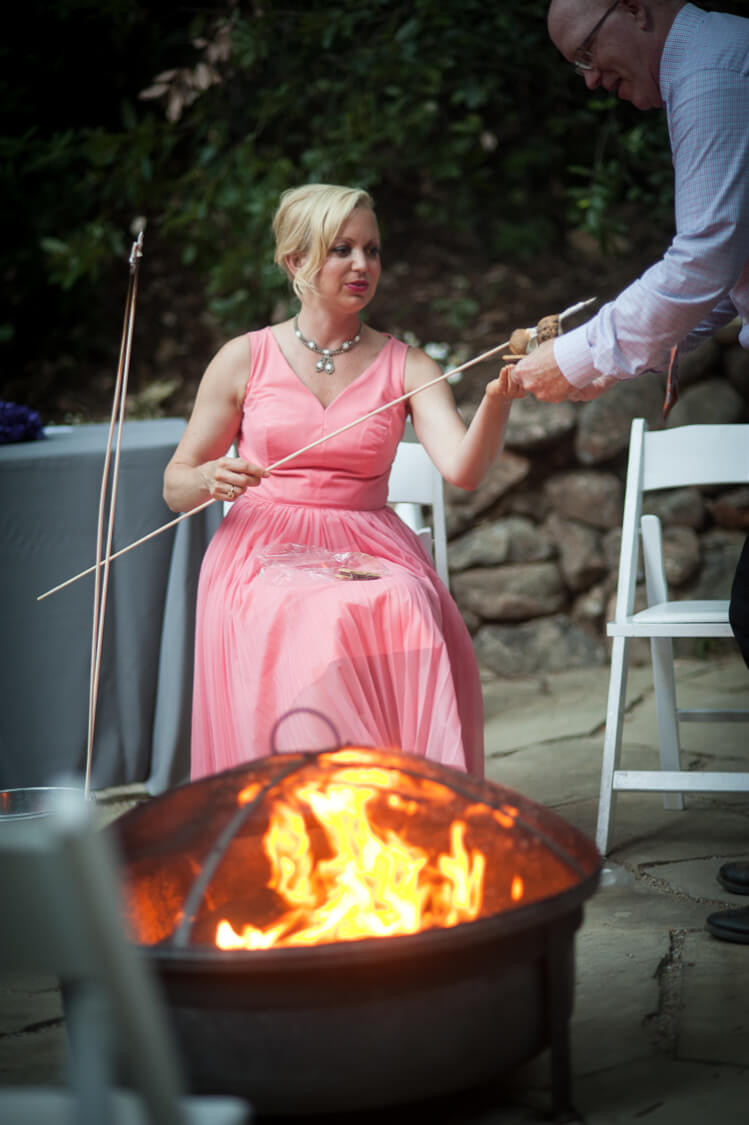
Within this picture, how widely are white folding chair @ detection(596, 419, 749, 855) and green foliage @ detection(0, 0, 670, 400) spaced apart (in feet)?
6.63

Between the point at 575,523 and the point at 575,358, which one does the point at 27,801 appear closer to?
the point at 575,358

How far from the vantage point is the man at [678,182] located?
184 centimetres

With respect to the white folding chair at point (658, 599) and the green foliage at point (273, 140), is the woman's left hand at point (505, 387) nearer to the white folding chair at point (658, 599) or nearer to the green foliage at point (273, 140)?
the white folding chair at point (658, 599)

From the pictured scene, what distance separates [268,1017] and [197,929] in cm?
14

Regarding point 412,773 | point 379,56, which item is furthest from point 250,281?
point 412,773

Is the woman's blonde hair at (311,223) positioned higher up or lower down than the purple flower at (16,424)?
higher up

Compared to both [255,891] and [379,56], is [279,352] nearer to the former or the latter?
[255,891]

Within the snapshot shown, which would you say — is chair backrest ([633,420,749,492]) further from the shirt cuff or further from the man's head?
the man's head

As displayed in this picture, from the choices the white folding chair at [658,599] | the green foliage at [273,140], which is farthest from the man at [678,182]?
the green foliage at [273,140]

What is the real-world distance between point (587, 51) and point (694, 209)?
15.0 inches

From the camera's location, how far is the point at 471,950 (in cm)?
127

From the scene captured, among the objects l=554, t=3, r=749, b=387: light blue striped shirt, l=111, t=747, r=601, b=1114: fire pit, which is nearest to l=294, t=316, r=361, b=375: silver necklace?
l=554, t=3, r=749, b=387: light blue striped shirt

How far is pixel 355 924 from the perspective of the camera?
146cm

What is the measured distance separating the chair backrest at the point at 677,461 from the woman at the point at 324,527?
0.59 m
